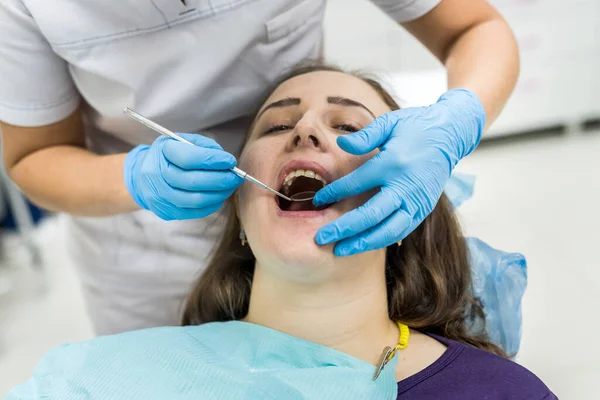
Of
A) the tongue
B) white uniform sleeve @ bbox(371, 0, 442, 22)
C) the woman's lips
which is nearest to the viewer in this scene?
the woman's lips

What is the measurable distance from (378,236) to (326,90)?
367 millimetres

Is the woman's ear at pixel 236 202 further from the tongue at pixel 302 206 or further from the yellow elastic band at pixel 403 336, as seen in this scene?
the yellow elastic band at pixel 403 336

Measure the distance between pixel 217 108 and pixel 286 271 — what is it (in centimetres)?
45

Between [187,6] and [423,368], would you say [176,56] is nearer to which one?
[187,6]

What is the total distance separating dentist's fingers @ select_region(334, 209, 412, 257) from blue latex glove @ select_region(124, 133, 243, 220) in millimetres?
226

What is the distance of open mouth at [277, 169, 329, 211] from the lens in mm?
1045

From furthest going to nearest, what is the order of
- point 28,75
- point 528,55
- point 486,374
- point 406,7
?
point 528,55
point 406,7
point 28,75
point 486,374

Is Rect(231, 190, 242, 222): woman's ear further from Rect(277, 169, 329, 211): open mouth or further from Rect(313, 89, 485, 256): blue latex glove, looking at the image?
Rect(313, 89, 485, 256): blue latex glove

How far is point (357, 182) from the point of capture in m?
0.95

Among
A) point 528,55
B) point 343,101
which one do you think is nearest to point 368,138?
point 343,101

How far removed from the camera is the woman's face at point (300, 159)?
1004mm

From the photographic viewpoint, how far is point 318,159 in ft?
3.41

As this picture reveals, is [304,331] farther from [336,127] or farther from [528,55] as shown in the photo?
[528,55]

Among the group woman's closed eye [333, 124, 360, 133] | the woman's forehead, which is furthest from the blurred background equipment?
woman's closed eye [333, 124, 360, 133]
